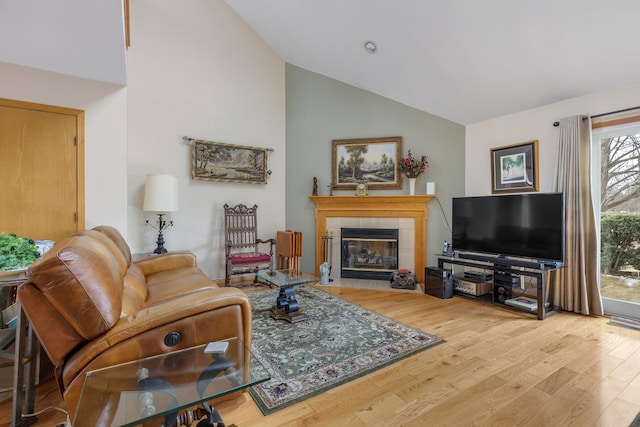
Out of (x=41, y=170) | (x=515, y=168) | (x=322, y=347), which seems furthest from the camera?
(x=515, y=168)

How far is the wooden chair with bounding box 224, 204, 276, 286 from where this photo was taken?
408 cm

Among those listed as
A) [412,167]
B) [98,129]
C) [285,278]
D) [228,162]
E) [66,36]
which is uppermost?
[66,36]

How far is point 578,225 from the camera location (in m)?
3.12

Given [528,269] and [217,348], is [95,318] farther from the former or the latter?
[528,269]

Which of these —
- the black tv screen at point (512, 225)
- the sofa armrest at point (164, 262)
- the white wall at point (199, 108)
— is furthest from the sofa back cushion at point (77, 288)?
the black tv screen at point (512, 225)

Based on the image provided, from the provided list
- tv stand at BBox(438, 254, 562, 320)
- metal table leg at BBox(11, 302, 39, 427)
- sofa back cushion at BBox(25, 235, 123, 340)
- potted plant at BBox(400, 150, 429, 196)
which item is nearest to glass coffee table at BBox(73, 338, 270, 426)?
sofa back cushion at BBox(25, 235, 123, 340)

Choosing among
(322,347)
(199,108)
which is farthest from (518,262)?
(199,108)

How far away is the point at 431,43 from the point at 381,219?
2.44 metres

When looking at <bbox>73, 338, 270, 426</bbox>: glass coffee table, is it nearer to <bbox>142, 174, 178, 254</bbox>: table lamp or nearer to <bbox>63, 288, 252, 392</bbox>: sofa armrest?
<bbox>63, 288, 252, 392</bbox>: sofa armrest

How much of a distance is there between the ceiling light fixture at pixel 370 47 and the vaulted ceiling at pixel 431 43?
0.19ft

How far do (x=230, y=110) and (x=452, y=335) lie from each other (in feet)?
14.0

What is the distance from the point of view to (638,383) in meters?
1.91

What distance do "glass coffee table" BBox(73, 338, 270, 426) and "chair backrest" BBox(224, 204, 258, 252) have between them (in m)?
3.17

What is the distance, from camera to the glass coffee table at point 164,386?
0.97m
